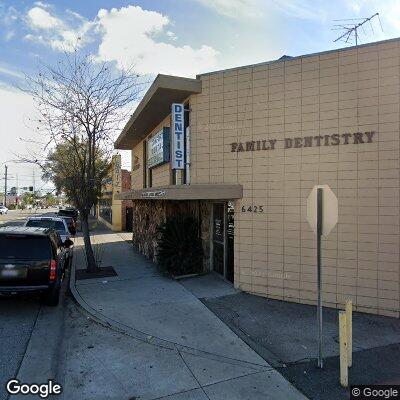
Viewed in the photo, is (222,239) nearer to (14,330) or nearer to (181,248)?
(181,248)

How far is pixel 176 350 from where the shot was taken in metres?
5.42

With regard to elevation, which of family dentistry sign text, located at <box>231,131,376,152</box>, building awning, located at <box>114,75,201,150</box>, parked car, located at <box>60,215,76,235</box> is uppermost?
building awning, located at <box>114,75,201,150</box>

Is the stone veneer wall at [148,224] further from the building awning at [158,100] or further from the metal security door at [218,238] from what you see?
the building awning at [158,100]

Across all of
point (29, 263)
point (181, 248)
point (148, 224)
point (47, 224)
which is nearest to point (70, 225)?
point (47, 224)

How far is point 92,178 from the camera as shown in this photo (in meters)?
11.8

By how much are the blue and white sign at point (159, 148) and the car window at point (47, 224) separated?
4.91 metres

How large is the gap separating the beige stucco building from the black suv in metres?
3.00

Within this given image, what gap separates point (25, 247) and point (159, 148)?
5.82 m

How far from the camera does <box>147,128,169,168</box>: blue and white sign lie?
1133 cm

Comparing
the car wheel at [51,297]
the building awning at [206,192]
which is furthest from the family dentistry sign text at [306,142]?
the car wheel at [51,297]

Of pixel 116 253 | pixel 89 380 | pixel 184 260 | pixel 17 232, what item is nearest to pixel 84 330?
pixel 89 380

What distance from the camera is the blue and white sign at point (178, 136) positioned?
9266 mm

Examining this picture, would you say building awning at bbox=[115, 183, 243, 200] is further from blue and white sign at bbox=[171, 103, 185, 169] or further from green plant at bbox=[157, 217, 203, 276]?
green plant at bbox=[157, 217, 203, 276]

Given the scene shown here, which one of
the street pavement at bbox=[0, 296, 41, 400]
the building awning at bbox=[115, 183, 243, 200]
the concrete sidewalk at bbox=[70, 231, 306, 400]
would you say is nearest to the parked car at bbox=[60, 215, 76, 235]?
the concrete sidewalk at bbox=[70, 231, 306, 400]
